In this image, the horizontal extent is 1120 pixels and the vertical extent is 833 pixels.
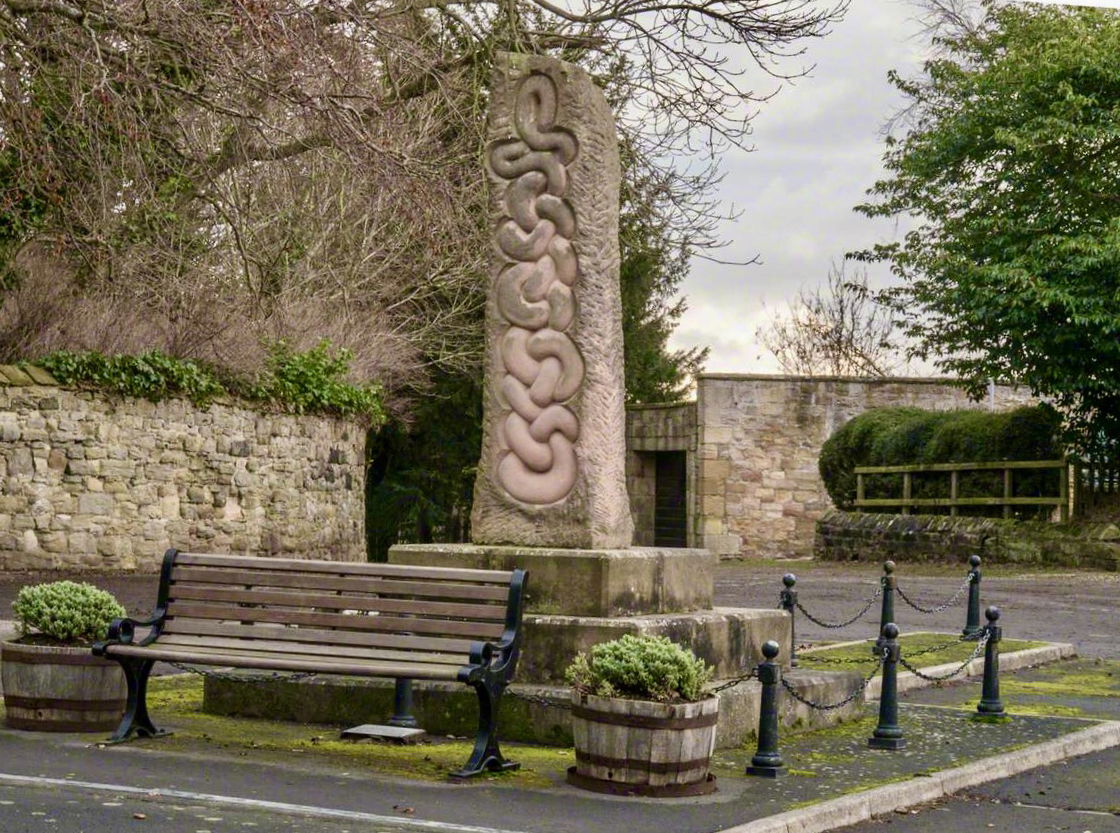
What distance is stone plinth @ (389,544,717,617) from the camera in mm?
7906

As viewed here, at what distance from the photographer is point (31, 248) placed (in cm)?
2048

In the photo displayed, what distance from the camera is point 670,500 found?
37.9 metres

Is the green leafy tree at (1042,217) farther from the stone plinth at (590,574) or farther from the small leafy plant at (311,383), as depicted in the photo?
the stone plinth at (590,574)

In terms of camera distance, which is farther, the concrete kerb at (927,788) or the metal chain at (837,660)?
the metal chain at (837,660)

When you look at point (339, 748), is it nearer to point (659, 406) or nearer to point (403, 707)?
point (403, 707)

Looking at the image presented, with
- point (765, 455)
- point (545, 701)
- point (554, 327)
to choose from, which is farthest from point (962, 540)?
point (545, 701)

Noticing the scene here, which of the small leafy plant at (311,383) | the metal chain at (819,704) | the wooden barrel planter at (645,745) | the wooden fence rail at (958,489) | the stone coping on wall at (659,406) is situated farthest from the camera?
the stone coping on wall at (659,406)

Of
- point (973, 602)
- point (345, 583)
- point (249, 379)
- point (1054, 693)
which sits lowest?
point (1054, 693)

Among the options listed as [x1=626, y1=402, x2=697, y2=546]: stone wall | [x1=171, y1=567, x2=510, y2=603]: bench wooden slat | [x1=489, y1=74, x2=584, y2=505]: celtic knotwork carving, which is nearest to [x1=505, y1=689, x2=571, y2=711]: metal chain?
[x1=171, y1=567, x2=510, y2=603]: bench wooden slat

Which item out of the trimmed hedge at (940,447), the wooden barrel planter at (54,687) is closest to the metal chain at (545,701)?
the wooden barrel planter at (54,687)

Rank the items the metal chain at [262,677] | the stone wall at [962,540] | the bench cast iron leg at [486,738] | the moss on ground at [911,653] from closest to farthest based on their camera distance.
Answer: the bench cast iron leg at [486,738], the metal chain at [262,677], the moss on ground at [911,653], the stone wall at [962,540]

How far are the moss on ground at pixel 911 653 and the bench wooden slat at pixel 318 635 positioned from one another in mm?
3983

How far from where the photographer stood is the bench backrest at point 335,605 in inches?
285

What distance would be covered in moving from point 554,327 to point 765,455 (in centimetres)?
2811
